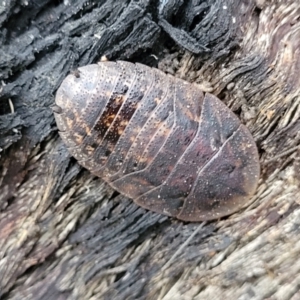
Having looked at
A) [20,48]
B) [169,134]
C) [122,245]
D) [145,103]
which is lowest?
[122,245]

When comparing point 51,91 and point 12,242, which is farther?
point 51,91

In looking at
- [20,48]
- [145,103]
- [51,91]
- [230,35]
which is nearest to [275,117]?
[230,35]

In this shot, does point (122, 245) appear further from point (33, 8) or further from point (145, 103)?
point (33, 8)
